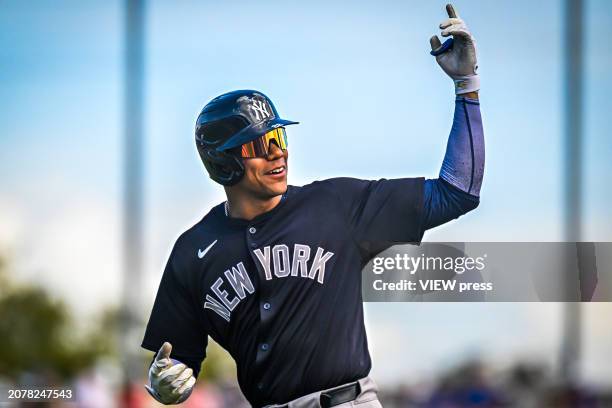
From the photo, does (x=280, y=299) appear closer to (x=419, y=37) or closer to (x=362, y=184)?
(x=362, y=184)

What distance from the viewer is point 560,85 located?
3.42m

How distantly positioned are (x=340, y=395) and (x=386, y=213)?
559mm

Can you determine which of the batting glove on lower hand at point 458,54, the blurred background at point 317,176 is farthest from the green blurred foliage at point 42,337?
the batting glove on lower hand at point 458,54

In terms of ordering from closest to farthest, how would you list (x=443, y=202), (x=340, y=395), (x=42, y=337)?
(x=340, y=395) < (x=443, y=202) < (x=42, y=337)

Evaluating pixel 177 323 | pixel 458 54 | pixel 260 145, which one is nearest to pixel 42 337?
pixel 177 323

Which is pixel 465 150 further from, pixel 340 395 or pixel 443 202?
pixel 340 395

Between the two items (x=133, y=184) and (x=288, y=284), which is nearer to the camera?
(x=288, y=284)

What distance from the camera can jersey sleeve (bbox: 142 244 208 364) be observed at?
11.3 ft

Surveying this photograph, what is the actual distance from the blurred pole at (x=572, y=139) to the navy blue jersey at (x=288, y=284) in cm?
46

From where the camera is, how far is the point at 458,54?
330 centimetres

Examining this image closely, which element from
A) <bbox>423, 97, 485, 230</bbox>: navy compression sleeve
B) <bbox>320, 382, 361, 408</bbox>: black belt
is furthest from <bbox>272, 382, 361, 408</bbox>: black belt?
<bbox>423, 97, 485, 230</bbox>: navy compression sleeve

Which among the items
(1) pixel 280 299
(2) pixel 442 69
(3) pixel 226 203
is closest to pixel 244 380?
(1) pixel 280 299

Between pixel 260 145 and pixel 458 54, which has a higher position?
pixel 458 54

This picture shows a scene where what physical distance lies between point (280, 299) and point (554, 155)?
37.0 inches
